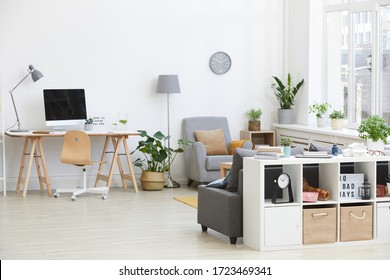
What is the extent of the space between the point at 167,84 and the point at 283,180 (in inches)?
155

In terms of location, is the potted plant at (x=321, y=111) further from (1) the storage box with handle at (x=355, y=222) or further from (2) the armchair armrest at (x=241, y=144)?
(1) the storage box with handle at (x=355, y=222)

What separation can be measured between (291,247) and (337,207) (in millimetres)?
539

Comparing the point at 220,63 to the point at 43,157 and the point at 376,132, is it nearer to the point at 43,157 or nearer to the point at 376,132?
the point at 43,157

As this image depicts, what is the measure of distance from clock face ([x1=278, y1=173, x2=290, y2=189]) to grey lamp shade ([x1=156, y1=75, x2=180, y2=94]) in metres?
3.86

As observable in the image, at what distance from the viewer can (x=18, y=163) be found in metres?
9.86

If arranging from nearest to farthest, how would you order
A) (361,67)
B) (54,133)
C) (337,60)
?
(54,133) → (361,67) → (337,60)

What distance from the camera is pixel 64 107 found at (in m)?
9.73

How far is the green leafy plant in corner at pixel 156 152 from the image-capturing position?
996 cm

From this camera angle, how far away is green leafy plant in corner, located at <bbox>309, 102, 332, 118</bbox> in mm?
10234

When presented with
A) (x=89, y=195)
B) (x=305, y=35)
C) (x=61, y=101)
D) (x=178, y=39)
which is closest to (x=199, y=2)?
(x=178, y=39)

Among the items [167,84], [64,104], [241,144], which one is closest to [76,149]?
[64,104]

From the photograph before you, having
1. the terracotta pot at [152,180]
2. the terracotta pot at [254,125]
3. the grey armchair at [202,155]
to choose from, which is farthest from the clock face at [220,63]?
the terracotta pot at [152,180]

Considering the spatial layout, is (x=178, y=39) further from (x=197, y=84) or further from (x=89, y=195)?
(x=89, y=195)
